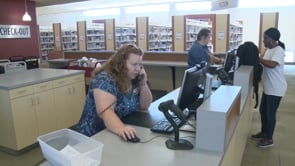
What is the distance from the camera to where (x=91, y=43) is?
11445 mm

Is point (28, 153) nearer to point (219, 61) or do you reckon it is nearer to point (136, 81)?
point (136, 81)

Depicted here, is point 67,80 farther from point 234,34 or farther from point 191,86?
point 234,34

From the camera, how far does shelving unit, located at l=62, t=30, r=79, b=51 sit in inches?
464

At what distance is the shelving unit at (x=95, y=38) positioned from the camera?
1128 centimetres

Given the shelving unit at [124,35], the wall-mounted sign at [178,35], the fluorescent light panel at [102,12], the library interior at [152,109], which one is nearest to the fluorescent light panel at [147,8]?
the fluorescent light panel at [102,12]

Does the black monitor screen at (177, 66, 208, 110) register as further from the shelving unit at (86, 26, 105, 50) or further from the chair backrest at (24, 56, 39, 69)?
the shelving unit at (86, 26, 105, 50)

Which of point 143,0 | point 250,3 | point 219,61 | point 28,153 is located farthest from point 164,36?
point 28,153

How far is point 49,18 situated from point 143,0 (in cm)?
610

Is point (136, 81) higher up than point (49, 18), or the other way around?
point (49, 18)

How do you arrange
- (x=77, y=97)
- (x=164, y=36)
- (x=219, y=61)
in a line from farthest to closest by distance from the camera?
1. (x=164, y=36)
2. (x=219, y=61)
3. (x=77, y=97)

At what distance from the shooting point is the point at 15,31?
18.6 feet

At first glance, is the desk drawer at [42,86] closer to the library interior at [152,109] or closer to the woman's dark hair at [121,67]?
the library interior at [152,109]

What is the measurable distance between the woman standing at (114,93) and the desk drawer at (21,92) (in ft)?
5.35

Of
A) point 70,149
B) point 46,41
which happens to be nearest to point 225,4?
point 70,149
